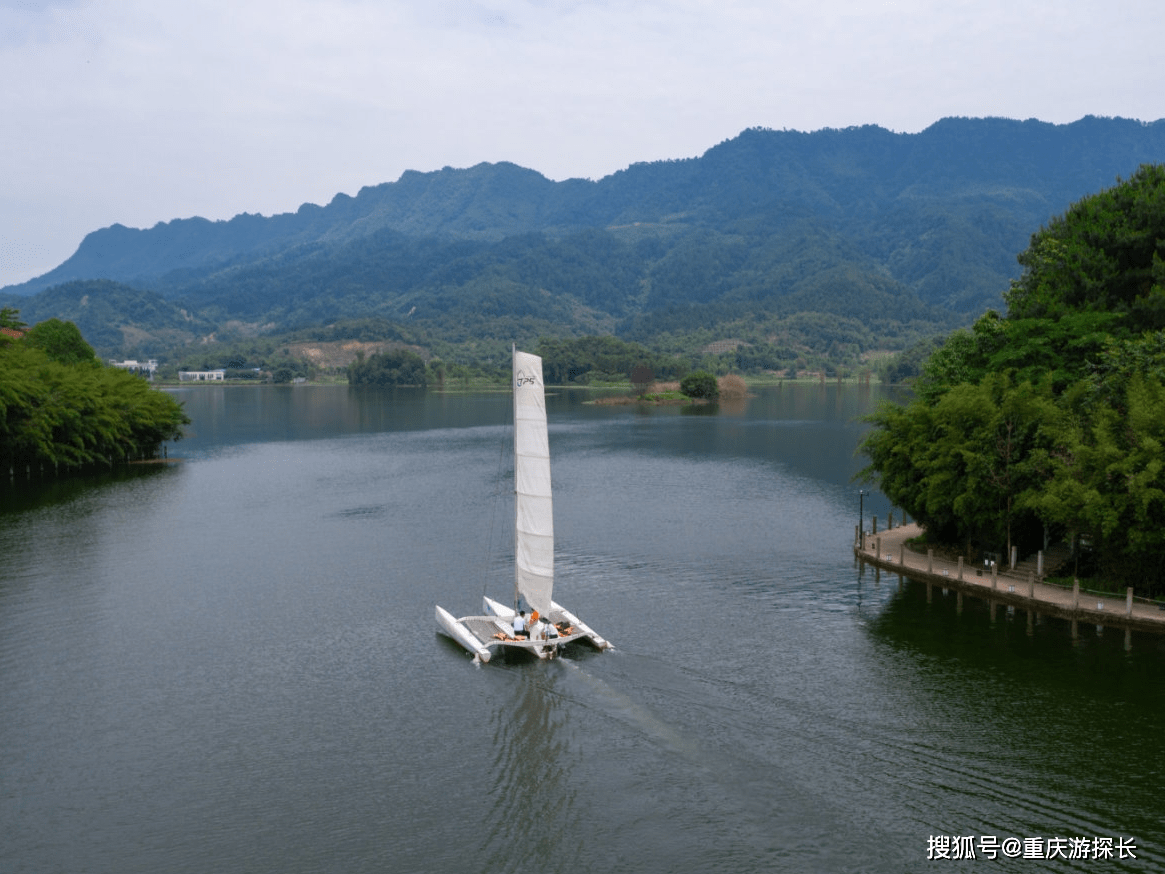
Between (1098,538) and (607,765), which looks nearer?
(607,765)

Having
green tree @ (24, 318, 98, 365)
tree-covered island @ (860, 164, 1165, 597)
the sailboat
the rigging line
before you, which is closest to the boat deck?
the sailboat

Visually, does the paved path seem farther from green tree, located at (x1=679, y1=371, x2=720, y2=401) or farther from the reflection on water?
green tree, located at (x1=679, y1=371, x2=720, y2=401)

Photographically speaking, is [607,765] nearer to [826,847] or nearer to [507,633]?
[826,847]

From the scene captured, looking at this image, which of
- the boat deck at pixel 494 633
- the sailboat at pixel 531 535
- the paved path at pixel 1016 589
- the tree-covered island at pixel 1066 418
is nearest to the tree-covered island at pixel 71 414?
the boat deck at pixel 494 633

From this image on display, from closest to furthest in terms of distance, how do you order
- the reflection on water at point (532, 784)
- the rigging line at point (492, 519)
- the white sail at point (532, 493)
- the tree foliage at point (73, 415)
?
the reflection on water at point (532, 784) → the white sail at point (532, 493) → the rigging line at point (492, 519) → the tree foliage at point (73, 415)

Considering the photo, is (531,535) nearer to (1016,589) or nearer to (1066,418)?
(1016,589)

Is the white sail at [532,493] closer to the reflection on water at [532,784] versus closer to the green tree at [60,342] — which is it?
the reflection on water at [532,784]

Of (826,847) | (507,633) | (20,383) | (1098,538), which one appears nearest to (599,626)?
(507,633)
